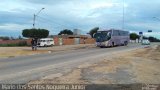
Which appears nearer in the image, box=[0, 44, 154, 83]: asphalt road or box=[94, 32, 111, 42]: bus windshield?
box=[0, 44, 154, 83]: asphalt road

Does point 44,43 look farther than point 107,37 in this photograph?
Yes

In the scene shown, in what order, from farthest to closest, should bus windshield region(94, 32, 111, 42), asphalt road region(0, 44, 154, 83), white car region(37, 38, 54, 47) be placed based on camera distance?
white car region(37, 38, 54, 47) → bus windshield region(94, 32, 111, 42) → asphalt road region(0, 44, 154, 83)

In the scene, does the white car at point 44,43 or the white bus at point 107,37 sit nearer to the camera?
the white bus at point 107,37

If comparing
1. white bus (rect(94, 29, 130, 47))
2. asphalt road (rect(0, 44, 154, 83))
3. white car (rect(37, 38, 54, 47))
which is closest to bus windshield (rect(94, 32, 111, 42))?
white bus (rect(94, 29, 130, 47))

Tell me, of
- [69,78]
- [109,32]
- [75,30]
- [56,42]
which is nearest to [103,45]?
[109,32]

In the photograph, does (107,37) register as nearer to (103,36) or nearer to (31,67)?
(103,36)

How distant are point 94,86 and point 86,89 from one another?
0.79 metres

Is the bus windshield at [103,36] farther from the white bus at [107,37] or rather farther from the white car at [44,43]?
the white car at [44,43]

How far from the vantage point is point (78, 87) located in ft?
47.3

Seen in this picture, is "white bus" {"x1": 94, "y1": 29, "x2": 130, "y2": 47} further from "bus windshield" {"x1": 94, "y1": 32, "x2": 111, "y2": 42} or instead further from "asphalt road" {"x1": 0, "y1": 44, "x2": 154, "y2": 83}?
"asphalt road" {"x1": 0, "y1": 44, "x2": 154, "y2": 83}

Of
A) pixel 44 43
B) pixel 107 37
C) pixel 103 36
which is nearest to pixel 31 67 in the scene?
pixel 107 37

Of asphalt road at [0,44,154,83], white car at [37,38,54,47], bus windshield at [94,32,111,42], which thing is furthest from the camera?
white car at [37,38,54,47]

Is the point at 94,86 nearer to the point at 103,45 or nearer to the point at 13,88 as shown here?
the point at 13,88

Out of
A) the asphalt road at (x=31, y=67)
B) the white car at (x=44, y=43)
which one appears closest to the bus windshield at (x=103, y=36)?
the white car at (x=44, y=43)
